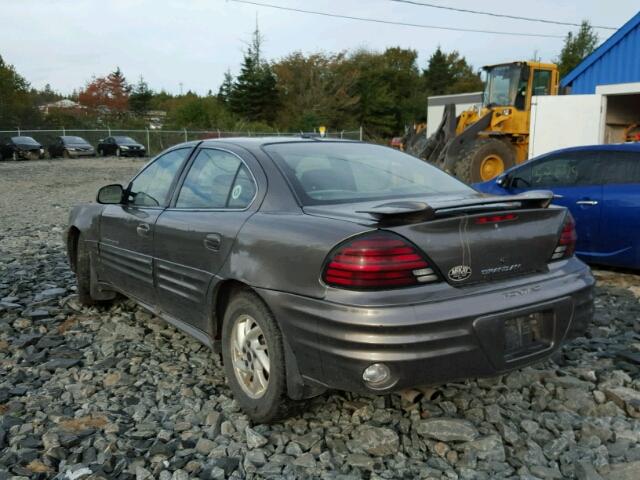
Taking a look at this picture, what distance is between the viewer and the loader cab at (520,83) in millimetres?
15391

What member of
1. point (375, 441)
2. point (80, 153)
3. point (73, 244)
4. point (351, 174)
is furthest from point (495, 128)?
point (80, 153)

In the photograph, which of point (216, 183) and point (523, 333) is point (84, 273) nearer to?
point (216, 183)

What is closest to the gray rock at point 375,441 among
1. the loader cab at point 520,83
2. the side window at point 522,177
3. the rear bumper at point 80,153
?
the side window at point 522,177

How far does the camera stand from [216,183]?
3.79 m

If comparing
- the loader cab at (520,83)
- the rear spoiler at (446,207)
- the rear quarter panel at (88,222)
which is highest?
the loader cab at (520,83)

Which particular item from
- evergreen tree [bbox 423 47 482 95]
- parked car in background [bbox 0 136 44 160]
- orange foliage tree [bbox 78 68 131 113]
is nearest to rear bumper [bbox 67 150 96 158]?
parked car in background [bbox 0 136 44 160]

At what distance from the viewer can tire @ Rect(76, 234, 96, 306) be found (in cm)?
531

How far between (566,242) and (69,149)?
113ft

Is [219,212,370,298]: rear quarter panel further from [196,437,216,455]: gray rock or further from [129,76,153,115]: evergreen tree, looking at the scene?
[129,76,153,115]: evergreen tree

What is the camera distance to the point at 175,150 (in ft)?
14.7

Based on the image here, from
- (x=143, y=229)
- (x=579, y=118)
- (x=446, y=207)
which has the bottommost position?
(x=143, y=229)

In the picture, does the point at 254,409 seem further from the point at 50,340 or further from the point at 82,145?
the point at 82,145

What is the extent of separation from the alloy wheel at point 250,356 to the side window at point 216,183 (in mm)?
690

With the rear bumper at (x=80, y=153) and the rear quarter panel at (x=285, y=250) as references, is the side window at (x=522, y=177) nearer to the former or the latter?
the rear quarter panel at (x=285, y=250)
